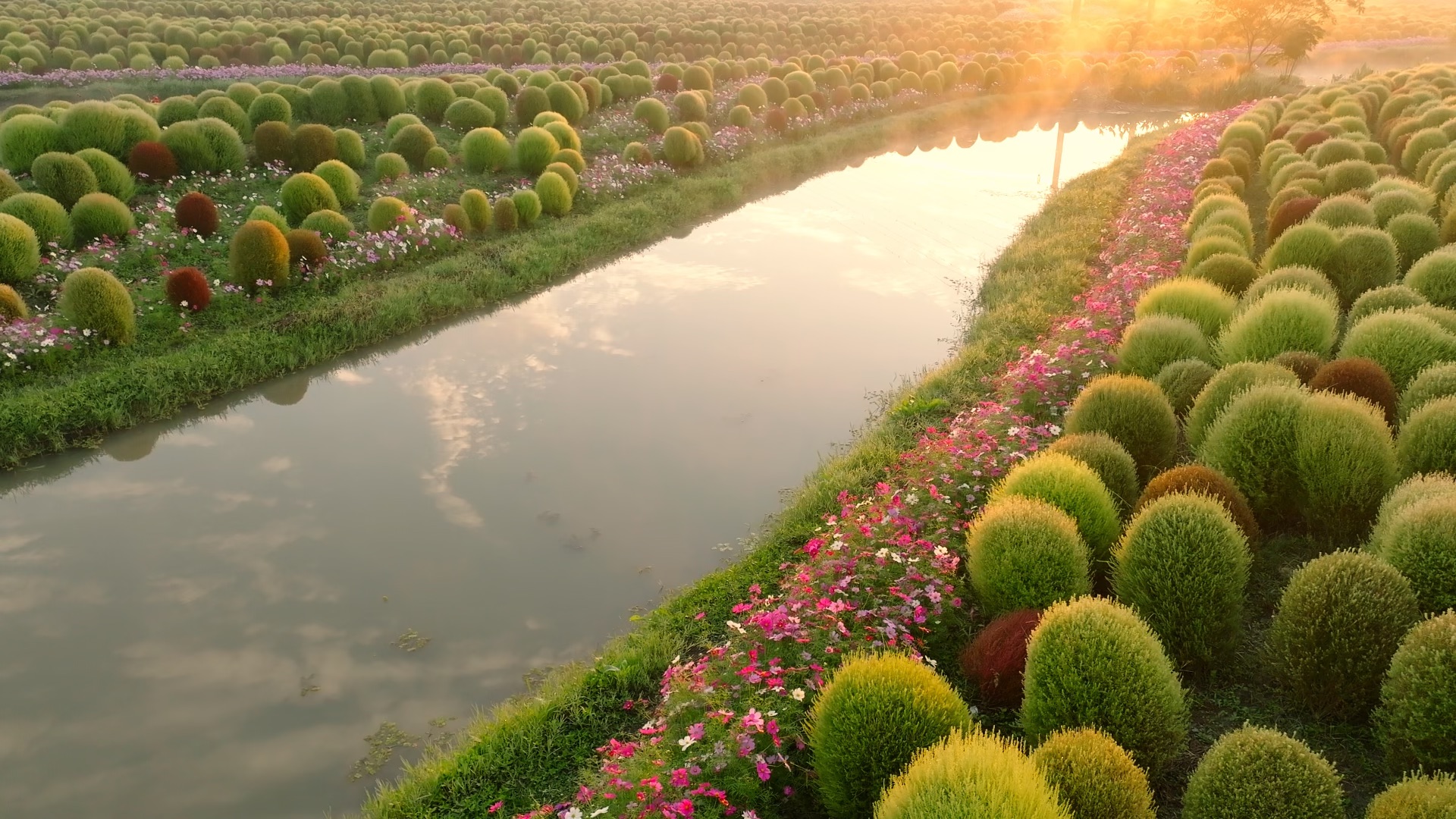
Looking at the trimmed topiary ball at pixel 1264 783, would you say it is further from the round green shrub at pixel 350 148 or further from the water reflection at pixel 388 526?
the round green shrub at pixel 350 148

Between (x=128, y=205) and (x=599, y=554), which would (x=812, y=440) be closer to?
(x=599, y=554)

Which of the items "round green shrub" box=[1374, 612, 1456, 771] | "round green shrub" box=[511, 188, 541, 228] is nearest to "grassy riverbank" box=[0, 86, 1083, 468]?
"round green shrub" box=[511, 188, 541, 228]

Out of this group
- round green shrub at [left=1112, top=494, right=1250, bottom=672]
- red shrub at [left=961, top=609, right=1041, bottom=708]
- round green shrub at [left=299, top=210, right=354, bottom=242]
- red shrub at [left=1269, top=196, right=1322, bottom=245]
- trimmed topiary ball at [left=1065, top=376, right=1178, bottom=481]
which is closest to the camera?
red shrub at [left=961, top=609, right=1041, bottom=708]

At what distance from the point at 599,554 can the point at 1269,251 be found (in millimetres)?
10451

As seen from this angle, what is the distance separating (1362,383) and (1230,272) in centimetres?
420

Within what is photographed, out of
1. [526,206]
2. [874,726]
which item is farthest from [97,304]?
[874,726]

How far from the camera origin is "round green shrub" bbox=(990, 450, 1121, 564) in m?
7.25

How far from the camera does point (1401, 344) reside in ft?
29.3

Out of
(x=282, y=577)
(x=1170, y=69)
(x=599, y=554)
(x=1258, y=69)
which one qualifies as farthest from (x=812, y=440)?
(x=1258, y=69)

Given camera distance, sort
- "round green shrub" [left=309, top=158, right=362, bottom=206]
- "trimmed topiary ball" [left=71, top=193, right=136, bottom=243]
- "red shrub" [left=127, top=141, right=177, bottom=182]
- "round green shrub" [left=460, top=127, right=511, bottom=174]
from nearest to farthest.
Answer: "trimmed topiary ball" [left=71, top=193, right=136, bottom=243]
"red shrub" [left=127, top=141, right=177, bottom=182]
"round green shrub" [left=309, top=158, right=362, bottom=206]
"round green shrub" [left=460, top=127, right=511, bottom=174]

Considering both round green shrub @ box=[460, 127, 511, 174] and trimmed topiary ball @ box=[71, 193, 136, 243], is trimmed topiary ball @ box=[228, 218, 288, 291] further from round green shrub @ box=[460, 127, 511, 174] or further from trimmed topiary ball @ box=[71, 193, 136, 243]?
round green shrub @ box=[460, 127, 511, 174]

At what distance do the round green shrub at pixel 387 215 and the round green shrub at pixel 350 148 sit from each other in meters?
3.21

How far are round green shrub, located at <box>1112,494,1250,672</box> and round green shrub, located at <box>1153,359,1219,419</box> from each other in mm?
3138

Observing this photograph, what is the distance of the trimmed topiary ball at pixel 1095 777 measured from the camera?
4.54 m
